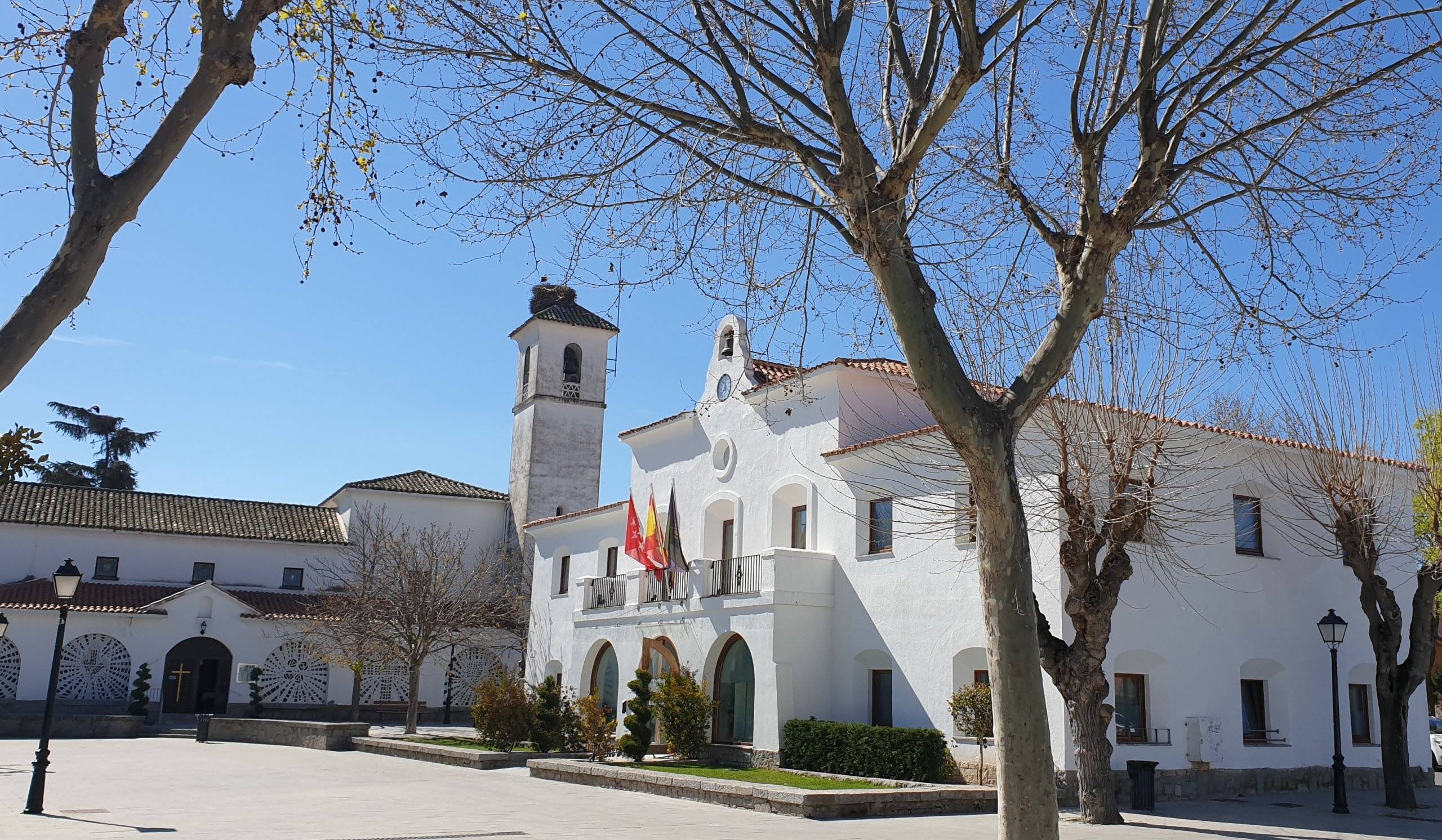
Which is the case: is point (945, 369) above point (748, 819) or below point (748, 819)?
above

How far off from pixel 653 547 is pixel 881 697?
6735 millimetres

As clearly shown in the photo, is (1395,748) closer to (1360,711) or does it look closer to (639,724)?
(1360,711)

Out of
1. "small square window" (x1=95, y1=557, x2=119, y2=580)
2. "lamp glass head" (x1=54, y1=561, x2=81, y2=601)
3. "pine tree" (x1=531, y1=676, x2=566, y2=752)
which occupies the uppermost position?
"small square window" (x1=95, y1=557, x2=119, y2=580)

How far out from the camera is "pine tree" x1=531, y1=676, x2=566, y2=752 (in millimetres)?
23922

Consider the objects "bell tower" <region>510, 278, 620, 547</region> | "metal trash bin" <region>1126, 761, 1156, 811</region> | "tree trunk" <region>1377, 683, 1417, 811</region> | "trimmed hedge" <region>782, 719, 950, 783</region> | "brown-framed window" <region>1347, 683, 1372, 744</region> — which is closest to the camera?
"metal trash bin" <region>1126, 761, 1156, 811</region>

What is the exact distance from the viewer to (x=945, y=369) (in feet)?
24.3

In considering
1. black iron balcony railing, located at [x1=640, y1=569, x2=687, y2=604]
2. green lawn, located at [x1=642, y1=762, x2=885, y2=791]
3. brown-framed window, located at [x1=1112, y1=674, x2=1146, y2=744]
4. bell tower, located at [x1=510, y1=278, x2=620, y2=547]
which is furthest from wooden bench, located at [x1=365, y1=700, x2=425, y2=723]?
brown-framed window, located at [x1=1112, y1=674, x2=1146, y2=744]

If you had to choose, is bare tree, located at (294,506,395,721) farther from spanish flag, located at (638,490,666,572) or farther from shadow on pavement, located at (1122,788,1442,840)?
shadow on pavement, located at (1122,788,1442,840)

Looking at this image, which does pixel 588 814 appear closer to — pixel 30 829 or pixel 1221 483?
pixel 30 829

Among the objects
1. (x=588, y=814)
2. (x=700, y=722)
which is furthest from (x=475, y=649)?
(x=588, y=814)

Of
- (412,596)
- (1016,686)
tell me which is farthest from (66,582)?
(412,596)

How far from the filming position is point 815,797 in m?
14.9

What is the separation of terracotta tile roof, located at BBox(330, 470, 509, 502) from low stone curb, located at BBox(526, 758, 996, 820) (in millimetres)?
25992

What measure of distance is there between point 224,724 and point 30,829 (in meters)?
20.2
